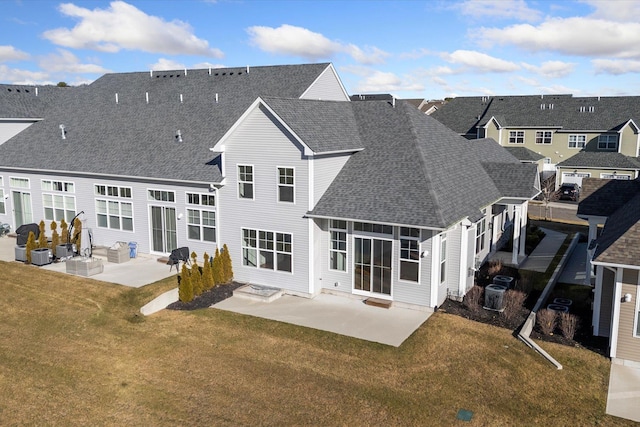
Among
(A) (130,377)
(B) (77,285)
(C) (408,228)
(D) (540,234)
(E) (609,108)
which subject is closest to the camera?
(A) (130,377)

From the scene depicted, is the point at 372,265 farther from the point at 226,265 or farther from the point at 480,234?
the point at 480,234

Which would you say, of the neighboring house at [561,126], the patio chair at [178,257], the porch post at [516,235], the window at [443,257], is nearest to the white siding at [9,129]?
the patio chair at [178,257]

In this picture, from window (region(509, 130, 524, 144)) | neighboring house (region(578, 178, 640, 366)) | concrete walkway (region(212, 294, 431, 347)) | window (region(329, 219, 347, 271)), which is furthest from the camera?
window (region(509, 130, 524, 144))

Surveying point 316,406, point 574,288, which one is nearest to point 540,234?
point 574,288

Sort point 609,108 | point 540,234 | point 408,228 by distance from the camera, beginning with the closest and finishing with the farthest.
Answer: point 408,228 → point 540,234 → point 609,108

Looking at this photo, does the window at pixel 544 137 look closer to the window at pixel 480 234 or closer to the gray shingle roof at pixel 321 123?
the window at pixel 480 234

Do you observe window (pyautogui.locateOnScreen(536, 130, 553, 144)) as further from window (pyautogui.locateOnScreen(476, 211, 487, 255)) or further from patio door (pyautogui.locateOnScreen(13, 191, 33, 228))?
patio door (pyautogui.locateOnScreen(13, 191, 33, 228))

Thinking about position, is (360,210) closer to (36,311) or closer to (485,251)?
(485,251)

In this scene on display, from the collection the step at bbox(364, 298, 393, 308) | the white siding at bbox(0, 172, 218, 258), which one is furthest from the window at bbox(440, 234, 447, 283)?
the white siding at bbox(0, 172, 218, 258)
